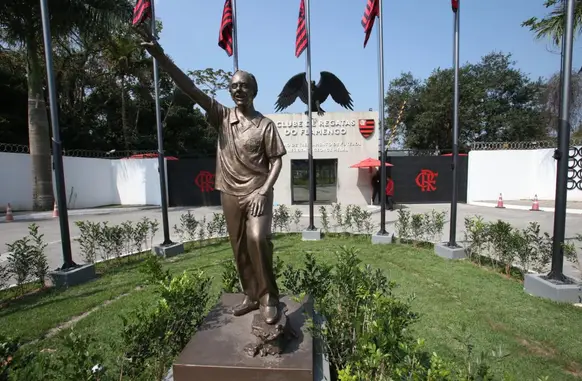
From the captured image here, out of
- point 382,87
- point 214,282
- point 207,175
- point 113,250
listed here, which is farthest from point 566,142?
point 207,175

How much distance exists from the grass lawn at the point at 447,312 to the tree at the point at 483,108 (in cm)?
2479

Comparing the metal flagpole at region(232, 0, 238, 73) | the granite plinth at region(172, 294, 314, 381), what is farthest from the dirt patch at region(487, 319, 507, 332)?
the metal flagpole at region(232, 0, 238, 73)

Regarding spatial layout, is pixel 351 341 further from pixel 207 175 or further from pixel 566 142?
pixel 207 175

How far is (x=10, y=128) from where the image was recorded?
17.3 m

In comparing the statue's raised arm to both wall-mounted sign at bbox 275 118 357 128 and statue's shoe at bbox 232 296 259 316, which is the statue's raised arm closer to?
statue's shoe at bbox 232 296 259 316

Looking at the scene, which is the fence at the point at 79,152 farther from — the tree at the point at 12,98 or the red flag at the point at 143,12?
the red flag at the point at 143,12

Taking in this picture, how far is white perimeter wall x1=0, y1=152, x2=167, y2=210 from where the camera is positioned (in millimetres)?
15398

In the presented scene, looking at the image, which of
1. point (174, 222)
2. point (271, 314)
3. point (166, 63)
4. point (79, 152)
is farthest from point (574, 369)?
point (79, 152)

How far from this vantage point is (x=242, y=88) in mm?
2662

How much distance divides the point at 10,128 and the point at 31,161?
5.90 m

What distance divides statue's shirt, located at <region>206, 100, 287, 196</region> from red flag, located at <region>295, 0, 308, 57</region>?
18.9ft

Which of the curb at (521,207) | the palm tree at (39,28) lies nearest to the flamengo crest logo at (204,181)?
the palm tree at (39,28)

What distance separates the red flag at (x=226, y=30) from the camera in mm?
6449

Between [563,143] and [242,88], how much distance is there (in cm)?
437
